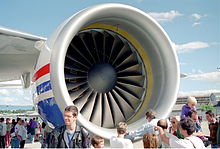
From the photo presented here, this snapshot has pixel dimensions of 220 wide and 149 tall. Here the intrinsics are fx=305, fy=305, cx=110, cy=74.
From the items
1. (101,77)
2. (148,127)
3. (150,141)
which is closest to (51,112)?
(101,77)

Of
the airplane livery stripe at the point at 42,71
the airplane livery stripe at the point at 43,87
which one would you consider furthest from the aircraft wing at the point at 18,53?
the airplane livery stripe at the point at 43,87

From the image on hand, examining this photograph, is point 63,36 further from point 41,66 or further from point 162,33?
point 162,33

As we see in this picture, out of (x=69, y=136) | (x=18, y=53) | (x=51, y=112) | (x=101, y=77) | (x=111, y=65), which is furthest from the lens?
(x=18, y=53)

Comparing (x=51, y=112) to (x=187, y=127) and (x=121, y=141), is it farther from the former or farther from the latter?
(x=187, y=127)

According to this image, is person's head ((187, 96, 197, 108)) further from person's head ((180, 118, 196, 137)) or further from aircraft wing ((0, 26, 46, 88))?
aircraft wing ((0, 26, 46, 88))

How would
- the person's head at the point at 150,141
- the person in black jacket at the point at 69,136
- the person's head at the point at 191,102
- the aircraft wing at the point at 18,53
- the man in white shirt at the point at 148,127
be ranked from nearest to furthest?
the person in black jacket at the point at 69,136
the person's head at the point at 150,141
the man in white shirt at the point at 148,127
the person's head at the point at 191,102
the aircraft wing at the point at 18,53

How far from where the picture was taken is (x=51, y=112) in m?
4.27

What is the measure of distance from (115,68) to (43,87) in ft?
5.00

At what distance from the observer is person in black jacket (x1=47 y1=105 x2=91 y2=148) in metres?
2.33

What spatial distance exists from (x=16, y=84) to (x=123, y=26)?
303 inches

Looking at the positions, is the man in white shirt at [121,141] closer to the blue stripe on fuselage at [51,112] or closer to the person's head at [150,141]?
the person's head at [150,141]

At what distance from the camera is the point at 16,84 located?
1166cm

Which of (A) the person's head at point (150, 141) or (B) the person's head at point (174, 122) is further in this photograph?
(B) the person's head at point (174, 122)

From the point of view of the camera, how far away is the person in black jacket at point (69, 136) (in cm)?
233
